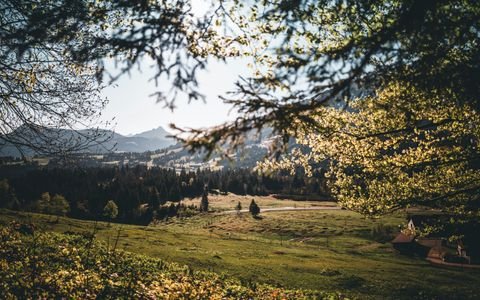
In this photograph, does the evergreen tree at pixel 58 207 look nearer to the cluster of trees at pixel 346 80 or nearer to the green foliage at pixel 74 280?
the green foliage at pixel 74 280

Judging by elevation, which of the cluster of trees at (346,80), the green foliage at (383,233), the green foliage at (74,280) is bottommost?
the green foliage at (383,233)

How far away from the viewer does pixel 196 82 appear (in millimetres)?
7418

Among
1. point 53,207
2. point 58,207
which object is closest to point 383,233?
point 58,207

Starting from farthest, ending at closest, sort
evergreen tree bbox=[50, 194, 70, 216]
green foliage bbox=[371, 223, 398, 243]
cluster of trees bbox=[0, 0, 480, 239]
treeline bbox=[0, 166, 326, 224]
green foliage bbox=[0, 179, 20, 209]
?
treeline bbox=[0, 166, 326, 224] → evergreen tree bbox=[50, 194, 70, 216] → green foliage bbox=[0, 179, 20, 209] → green foliage bbox=[371, 223, 398, 243] → cluster of trees bbox=[0, 0, 480, 239]

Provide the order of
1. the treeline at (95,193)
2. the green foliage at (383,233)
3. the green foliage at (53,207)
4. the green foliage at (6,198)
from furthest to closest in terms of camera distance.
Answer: the treeline at (95,193), the green foliage at (6,198), the green foliage at (53,207), the green foliage at (383,233)

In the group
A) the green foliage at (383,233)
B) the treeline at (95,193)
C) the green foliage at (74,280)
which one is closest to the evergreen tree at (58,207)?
the treeline at (95,193)

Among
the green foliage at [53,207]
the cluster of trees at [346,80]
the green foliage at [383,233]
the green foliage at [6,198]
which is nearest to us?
the cluster of trees at [346,80]

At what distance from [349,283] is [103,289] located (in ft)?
86.7

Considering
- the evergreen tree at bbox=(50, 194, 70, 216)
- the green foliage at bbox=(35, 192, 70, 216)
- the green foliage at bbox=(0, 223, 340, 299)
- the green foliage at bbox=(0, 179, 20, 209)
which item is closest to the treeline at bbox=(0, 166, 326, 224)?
the green foliage at bbox=(0, 179, 20, 209)

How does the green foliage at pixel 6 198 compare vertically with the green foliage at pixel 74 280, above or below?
below

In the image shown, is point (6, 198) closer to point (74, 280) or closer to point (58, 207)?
point (58, 207)

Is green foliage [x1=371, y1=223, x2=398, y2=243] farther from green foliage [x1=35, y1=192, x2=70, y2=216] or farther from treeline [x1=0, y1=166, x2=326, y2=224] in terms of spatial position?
green foliage [x1=35, y1=192, x2=70, y2=216]

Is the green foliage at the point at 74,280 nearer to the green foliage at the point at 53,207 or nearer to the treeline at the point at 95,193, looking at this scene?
the green foliage at the point at 53,207

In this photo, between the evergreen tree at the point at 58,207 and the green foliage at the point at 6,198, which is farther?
the evergreen tree at the point at 58,207
